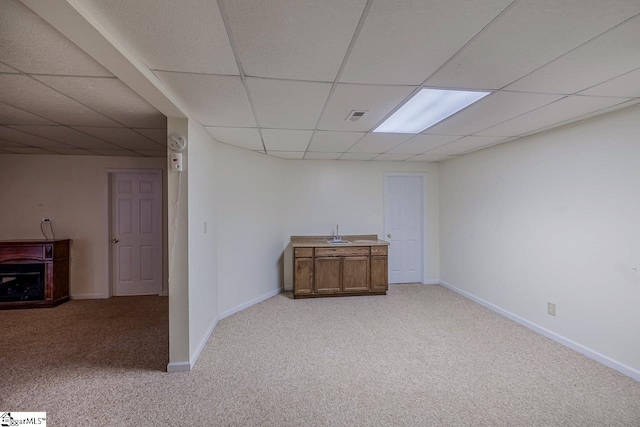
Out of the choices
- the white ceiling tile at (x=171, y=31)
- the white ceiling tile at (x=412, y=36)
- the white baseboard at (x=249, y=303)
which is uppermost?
the white ceiling tile at (x=412, y=36)

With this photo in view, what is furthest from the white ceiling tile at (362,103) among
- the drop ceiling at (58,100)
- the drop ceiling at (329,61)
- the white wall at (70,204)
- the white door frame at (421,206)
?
the white wall at (70,204)

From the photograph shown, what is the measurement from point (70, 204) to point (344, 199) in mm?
4511

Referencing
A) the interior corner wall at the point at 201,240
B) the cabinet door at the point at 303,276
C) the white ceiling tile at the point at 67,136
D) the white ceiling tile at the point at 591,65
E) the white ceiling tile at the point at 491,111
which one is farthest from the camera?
the cabinet door at the point at 303,276

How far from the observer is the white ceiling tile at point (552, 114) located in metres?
2.06

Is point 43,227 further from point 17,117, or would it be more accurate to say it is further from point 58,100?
point 58,100

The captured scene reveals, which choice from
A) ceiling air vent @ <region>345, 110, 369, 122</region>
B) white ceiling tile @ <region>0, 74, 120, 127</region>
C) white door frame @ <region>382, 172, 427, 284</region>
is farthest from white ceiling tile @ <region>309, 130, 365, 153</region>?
white ceiling tile @ <region>0, 74, 120, 127</region>

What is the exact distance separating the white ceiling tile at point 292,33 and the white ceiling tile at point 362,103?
1.06ft

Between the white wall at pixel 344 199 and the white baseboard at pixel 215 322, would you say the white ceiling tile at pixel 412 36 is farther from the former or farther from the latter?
the white wall at pixel 344 199

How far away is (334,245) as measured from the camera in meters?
4.19

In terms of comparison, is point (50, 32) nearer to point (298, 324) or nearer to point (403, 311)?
point (298, 324)

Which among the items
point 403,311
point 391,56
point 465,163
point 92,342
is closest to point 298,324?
point 403,311

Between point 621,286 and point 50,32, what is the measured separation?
4421 mm

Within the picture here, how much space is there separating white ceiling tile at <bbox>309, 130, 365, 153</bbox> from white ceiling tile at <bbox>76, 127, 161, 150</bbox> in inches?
83.0

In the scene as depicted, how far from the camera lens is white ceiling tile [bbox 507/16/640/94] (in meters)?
1.31
